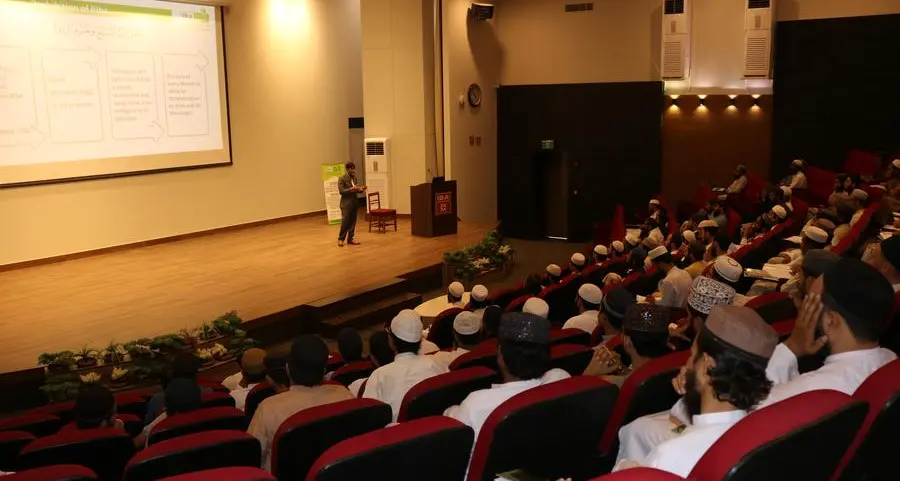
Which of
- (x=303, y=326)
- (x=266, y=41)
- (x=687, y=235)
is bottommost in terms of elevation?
(x=303, y=326)

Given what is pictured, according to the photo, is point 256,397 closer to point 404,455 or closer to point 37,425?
point 37,425

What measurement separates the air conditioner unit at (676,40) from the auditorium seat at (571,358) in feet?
32.8

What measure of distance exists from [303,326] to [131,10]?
16.6 feet

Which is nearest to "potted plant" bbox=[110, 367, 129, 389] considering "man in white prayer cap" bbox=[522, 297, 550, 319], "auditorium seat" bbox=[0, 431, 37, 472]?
"auditorium seat" bbox=[0, 431, 37, 472]

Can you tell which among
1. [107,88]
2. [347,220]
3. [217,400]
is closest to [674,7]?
[347,220]

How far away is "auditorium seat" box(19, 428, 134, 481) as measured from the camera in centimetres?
320

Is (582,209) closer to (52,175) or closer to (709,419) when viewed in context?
(52,175)

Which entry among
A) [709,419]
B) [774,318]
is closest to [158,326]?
[774,318]

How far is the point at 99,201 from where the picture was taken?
10.3 meters

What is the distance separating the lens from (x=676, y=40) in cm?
1262

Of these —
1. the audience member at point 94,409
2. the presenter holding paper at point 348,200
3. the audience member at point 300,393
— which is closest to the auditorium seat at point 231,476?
the audience member at point 300,393

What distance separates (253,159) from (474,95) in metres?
3.87

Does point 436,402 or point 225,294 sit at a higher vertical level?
point 436,402

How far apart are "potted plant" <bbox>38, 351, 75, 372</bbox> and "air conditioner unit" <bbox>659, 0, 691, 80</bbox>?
9795 millimetres
